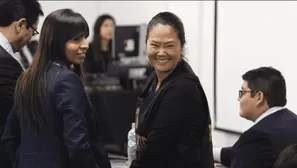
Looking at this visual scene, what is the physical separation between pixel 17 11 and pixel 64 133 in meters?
0.67

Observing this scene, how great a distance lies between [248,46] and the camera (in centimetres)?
441

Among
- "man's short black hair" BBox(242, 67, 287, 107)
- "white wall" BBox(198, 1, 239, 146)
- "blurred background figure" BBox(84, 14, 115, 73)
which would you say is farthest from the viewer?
"blurred background figure" BBox(84, 14, 115, 73)

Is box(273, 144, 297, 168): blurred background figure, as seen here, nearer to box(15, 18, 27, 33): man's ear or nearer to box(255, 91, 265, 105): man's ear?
box(255, 91, 265, 105): man's ear

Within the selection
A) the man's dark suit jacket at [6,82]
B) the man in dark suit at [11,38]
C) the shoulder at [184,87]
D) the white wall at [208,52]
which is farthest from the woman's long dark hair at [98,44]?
the shoulder at [184,87]

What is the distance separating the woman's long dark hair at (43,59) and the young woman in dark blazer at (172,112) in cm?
30

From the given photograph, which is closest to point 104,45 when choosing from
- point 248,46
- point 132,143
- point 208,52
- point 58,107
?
point 208,52

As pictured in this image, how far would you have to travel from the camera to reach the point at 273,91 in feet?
8.39

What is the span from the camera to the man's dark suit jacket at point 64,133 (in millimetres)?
1872

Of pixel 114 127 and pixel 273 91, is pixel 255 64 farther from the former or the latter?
pixel 273 91

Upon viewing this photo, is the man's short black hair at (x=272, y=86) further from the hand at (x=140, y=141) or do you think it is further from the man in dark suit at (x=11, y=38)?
the man in dark suit at (x=11, y=38)

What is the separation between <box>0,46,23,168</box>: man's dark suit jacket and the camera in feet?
7.20

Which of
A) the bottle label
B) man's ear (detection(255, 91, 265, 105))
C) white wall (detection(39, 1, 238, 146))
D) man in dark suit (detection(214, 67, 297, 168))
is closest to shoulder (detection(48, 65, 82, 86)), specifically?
the bottle label

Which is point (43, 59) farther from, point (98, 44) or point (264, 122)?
point (98, 44)

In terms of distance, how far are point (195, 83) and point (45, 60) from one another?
543 mm
